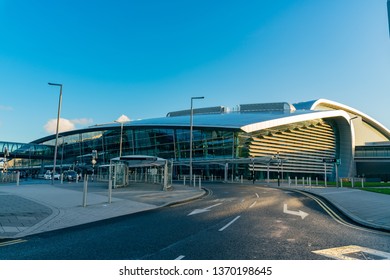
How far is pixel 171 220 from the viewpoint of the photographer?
10250 mm

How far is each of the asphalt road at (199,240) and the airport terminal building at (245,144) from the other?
31019 mm

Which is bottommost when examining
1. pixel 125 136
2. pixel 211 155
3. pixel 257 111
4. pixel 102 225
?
pixel 102 225

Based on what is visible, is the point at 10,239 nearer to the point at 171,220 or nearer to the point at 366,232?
the point at 171,220

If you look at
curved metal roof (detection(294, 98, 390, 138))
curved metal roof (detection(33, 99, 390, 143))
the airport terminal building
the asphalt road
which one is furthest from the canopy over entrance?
curved metal roof (detection(294, 98, 390, 138))

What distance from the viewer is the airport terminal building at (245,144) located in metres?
52.8

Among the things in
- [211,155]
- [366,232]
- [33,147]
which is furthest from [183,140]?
[33,147]

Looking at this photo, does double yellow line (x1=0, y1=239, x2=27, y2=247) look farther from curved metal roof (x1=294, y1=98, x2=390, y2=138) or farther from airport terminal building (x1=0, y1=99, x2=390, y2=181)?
curved metal roof (x1=294, y1=98, x2=390, y2=138)

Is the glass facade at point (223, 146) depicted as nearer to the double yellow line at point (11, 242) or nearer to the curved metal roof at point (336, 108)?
the curved metal roof at point (336, 108)

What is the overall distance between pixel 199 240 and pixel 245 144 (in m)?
47.0

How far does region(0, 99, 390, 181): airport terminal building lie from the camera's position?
5284 centimetres

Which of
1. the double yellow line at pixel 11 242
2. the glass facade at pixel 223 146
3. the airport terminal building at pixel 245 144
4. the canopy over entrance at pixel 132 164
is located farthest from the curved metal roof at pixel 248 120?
the double yellow line at pixel 11 242

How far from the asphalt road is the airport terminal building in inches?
1221

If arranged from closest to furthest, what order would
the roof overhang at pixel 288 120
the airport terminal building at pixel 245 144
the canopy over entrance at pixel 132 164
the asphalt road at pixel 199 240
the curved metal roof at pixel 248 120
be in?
the asphalt road at pixel 199 240 < the canopy over entrance at pixel 132 164 < the roof overhang at pixel 288 120 < the curved metal roof at pixel 248 120 < the airport terminal building at pixel 245 144
